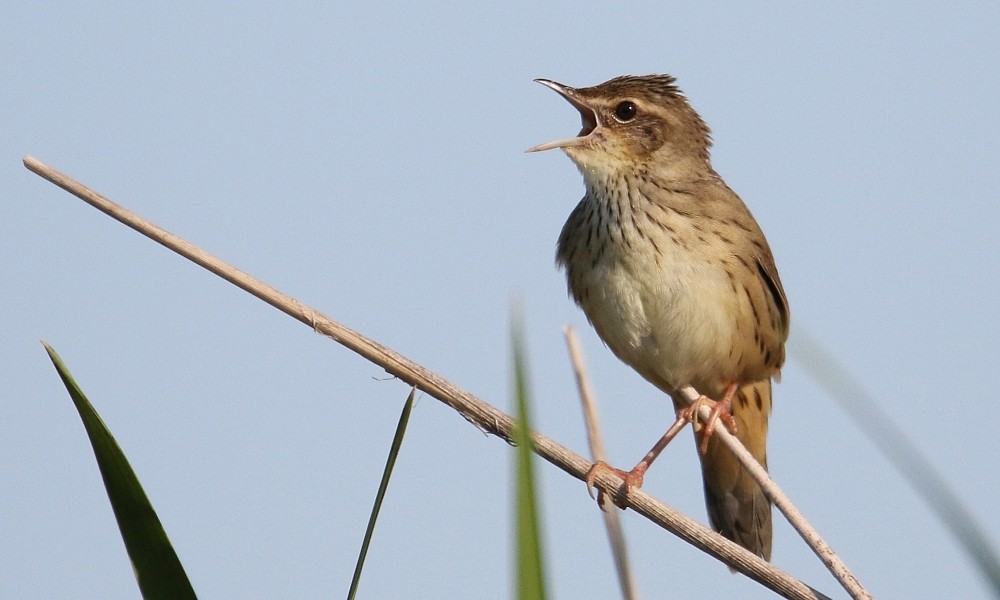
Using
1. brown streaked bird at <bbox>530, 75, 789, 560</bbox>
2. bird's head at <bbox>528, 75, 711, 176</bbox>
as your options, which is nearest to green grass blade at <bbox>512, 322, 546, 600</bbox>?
brown streaked bird at <bbox>530, 75, 789, 560</bbox>

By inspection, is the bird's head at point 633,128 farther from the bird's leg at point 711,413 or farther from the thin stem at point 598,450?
the bird's leg at point 711,413

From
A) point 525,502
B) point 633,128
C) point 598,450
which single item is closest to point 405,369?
point 598,450

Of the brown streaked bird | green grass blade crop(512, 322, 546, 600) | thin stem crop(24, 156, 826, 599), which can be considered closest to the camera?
green grass blade crop(512, 322, 546, 600)

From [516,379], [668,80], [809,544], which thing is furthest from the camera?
[668,80]

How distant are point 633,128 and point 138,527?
3163 mm

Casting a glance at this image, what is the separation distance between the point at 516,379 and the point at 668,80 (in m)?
3.85

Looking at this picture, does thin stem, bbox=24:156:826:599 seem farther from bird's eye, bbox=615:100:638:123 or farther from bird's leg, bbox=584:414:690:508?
bird's eye, bbox=615:100:638:123

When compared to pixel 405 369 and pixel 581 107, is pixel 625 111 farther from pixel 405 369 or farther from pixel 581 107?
pixel 405 369

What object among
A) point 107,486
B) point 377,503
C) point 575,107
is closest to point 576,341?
point 575,107

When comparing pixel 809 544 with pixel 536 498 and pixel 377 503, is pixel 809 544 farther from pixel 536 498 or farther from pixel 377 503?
pixel 536 498

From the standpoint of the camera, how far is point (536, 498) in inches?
52.4

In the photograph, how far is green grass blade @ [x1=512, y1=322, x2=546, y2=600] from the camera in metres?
1.30

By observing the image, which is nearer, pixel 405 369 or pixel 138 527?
pixel 138 527

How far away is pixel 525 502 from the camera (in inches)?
51.8
